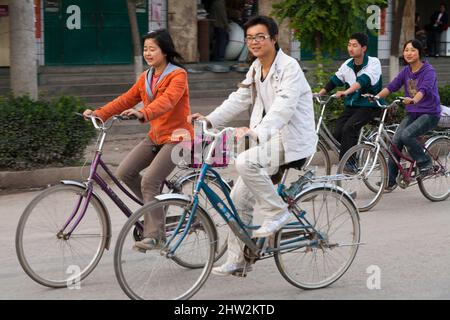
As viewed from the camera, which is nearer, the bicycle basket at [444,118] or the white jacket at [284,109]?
the white jacket at [284,109]

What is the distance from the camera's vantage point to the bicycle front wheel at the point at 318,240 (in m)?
5.77

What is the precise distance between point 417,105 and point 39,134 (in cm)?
395

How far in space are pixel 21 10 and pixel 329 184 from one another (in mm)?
5839

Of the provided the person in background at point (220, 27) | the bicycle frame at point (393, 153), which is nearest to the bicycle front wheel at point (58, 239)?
the bicycle frame at point (393, 153)

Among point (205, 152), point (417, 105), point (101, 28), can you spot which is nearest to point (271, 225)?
point (205, 152)

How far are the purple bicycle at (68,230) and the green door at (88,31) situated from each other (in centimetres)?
1197

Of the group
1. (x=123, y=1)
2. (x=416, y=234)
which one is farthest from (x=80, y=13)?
(x=416, y=234)

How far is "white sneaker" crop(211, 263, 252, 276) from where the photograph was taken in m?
5.66

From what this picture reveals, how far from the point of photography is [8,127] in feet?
30.2

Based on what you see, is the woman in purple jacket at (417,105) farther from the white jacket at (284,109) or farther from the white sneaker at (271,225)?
the white sneaker at (271,225)

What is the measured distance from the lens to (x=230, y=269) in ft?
18.6

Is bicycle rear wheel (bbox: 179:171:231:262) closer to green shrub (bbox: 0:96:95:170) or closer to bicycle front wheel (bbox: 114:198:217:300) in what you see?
bicycle front wheel (bbox: 114:198:217:300)

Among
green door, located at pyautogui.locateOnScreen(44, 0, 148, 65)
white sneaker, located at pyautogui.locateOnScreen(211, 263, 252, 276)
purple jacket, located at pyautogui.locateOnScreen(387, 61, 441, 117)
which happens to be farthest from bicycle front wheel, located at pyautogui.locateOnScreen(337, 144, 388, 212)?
green door, located at pyautogui.locateOnScreen(44, 0, 148, 65)

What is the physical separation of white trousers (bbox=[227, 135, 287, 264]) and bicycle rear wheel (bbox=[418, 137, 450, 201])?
12.2 feet
